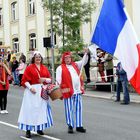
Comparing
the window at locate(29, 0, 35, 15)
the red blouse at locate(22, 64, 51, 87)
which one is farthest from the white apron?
the window at locate(29, 0, 35, 15)

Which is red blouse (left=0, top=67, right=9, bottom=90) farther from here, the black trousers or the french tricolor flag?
the french tricolor flag

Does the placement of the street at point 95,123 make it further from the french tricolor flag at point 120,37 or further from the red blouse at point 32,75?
the french tricolor flag at point 120,37

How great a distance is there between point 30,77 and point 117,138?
229 centimetres

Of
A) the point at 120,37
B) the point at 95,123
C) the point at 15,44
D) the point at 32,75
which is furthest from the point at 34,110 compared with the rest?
the point at 15,44

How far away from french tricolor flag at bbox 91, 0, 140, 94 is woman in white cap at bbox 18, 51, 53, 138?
2123mm

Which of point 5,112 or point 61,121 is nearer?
point 61,121

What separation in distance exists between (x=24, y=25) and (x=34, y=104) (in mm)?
29690

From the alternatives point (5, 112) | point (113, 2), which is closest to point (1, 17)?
point (5, 112)

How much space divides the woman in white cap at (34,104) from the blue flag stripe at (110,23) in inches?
86.5

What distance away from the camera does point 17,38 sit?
135ft

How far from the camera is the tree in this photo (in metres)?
25.4

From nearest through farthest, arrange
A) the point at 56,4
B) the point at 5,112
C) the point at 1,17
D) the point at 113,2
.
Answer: the point at 113,2 → the point at 5,112 → the point at 56,4 → the point at 1,17

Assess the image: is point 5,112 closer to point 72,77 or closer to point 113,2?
point 72,77

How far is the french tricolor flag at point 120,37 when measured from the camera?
7.89 m
